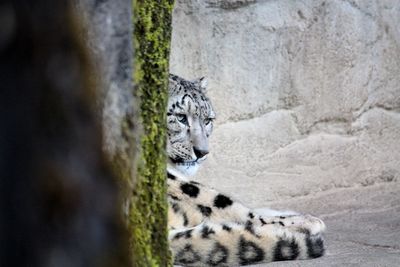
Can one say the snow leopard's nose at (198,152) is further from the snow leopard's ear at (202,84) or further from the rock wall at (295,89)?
the rock wall at (295,89)

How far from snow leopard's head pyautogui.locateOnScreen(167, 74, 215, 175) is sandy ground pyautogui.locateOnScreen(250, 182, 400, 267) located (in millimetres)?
690

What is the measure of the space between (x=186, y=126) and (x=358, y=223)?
1068mm

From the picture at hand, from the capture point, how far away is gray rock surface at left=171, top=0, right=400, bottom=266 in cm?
556

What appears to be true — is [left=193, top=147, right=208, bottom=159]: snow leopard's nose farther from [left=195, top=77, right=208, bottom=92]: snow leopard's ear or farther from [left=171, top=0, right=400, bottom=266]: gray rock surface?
[left=171, top=0, right=400, bottom=266]: gray rock surface

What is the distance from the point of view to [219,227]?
3.69 m

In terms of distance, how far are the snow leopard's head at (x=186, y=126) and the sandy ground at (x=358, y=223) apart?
0.69 metres

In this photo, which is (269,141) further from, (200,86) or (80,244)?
(80,244)

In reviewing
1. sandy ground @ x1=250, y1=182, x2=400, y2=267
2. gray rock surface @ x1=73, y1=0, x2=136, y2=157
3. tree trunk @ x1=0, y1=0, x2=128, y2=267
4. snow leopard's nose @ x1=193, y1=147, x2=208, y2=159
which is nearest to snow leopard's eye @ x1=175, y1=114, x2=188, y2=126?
snow leopard's nose @ x1=193, y1=147, x2=208, y2=159

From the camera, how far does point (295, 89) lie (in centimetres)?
581

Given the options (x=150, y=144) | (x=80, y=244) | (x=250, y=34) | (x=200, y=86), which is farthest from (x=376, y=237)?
(x=80, y=244)

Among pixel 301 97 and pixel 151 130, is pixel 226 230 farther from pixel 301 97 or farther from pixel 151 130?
pixel 301 97

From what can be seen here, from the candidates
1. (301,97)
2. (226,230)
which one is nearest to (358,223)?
(301,97)

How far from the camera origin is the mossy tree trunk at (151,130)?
2.04 m

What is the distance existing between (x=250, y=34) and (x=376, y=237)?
5.15 ft
